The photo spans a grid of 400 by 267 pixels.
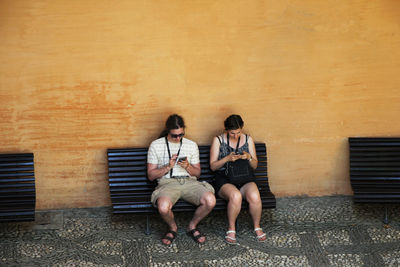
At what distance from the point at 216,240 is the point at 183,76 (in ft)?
6.78

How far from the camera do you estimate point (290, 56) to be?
6.91 meters

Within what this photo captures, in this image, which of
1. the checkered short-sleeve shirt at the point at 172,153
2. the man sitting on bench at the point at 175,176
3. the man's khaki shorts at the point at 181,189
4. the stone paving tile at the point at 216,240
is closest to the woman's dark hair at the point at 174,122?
the man sitting on bench at the point at 175,176

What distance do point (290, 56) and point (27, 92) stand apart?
3.32 meters

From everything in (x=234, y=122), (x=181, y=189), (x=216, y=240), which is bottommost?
(x=216, y=240)

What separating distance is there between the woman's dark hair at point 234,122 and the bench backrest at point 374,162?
5.30 ft

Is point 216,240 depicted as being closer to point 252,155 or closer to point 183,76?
point 252,155

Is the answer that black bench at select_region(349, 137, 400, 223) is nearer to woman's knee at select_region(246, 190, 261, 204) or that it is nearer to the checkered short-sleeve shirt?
woman's knee at select_region(246, 190, 261, 204)

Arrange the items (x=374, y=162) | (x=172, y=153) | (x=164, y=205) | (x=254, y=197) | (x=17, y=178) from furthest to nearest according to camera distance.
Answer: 1. (x=374, y=162)
2. (x=17, y=178)
3. (x=172, y=153)
4. (x=254, y=197)
5. (x=164, y=205)

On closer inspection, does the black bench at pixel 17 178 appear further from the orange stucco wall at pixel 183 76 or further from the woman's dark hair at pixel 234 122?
the woman's dark hair at pixel 234 122

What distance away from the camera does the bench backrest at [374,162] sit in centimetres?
688

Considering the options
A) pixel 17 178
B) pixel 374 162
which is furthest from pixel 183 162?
pixel 374 162

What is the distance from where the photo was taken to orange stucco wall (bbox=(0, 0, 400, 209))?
21.8 ft

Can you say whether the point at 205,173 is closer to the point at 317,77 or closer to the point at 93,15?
the point at 317,77

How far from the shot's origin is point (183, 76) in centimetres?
685
